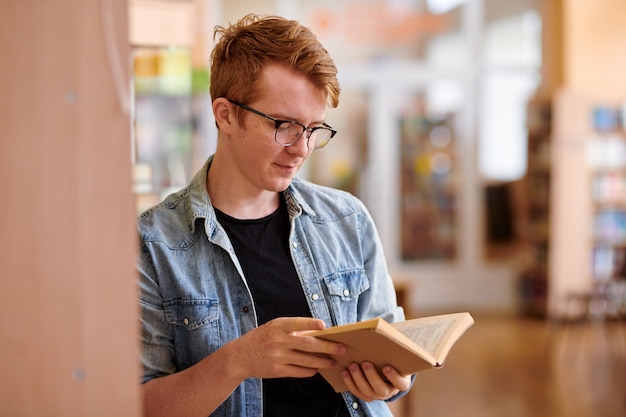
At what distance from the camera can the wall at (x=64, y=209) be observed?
1.03m

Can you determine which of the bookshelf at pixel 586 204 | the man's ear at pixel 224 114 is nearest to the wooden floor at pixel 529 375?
the bookshelf at pixel 586 204

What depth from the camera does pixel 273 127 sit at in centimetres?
168

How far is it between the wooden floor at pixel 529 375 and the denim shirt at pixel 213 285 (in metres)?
2.19

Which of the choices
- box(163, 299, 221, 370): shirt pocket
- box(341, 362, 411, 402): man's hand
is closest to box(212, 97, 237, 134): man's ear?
box(163, 299, 221, 370): shirt pocket

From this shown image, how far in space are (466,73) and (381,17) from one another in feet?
3.85

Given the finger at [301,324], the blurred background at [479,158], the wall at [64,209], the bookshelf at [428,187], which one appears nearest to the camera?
the wall at [64,209]

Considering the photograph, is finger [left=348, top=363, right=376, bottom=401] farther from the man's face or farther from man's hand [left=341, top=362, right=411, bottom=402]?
the man's face

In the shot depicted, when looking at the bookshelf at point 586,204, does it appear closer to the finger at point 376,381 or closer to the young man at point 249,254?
the young man at point 249,254

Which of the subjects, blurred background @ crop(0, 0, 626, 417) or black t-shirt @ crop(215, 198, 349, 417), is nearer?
black t-shirt @ crop(215, 198, 349, 417)

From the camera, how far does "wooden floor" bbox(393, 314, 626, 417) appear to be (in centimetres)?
503

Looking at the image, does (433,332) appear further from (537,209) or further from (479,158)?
(479,158)

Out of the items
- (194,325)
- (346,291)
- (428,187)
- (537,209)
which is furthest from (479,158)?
(194,325)

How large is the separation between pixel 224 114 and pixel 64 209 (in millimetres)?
761

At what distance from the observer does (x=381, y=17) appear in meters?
9.02
